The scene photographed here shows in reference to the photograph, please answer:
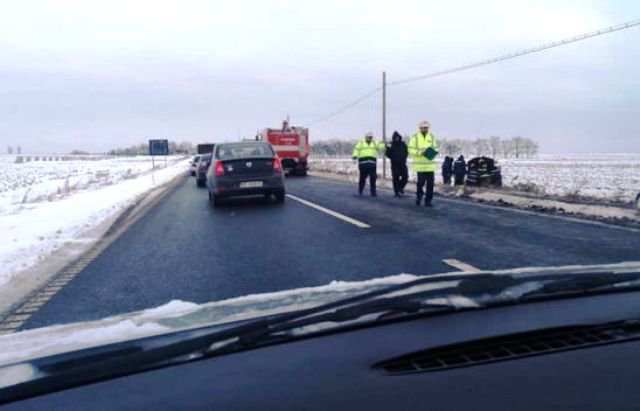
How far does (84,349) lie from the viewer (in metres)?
1.87

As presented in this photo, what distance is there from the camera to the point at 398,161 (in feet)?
53.3

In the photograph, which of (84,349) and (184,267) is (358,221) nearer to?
(184,267)

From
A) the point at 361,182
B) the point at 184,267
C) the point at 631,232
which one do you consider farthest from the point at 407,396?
the point at 361,182

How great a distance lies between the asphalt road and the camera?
5.16 meters

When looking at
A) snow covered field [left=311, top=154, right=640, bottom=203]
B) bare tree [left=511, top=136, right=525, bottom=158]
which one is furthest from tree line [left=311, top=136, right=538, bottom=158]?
snow covered field [left=311, top=154, right=640, bottom=203]

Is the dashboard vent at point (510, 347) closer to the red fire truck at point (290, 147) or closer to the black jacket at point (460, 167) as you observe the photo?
the black jacket at point (460, 167)

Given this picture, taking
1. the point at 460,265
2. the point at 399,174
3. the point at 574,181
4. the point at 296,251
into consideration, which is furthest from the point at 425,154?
the point at 574,181

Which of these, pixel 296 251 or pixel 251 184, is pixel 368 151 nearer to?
pixel 251 184

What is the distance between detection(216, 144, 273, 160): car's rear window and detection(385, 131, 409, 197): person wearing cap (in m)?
4.16

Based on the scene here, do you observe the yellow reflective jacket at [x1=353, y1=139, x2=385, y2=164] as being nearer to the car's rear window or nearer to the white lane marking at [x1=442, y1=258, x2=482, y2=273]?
the car's rear window

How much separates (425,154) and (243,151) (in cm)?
454

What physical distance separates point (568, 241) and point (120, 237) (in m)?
6.78

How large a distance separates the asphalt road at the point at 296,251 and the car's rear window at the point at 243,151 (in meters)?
2.64

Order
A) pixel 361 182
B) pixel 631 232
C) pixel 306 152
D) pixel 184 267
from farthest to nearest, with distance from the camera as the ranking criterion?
pixel 306 152, pixel 361 182, pixel 631 232, pixel 184 267
